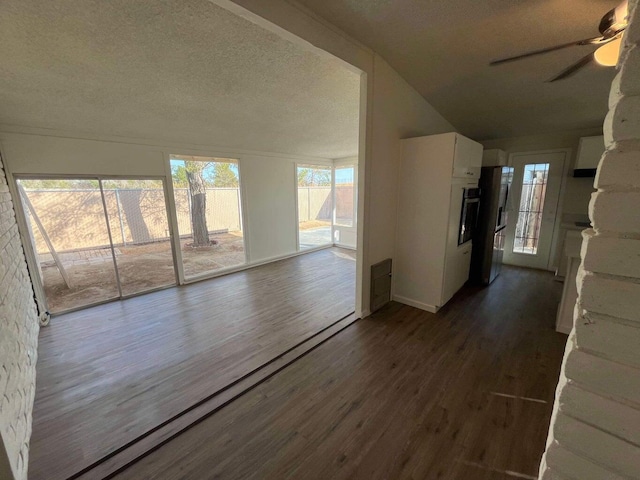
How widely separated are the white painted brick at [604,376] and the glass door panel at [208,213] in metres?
4.82

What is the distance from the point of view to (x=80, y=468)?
1.52 m

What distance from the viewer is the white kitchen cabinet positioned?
2.95 metres

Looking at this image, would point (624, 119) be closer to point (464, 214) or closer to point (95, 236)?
point (464, 214)

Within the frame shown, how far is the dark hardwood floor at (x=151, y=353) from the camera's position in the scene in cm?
176

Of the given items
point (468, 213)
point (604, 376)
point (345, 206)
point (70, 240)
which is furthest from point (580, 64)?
point (70, 240)

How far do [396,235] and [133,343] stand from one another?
326cm

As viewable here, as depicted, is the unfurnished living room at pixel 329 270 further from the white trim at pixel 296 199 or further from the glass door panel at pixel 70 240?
the white trim at pixel 296 199

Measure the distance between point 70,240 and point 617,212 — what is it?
5.15 m

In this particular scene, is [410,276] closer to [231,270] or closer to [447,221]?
[447,221]

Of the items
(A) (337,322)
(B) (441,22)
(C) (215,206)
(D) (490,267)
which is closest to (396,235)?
(A) (337,322)

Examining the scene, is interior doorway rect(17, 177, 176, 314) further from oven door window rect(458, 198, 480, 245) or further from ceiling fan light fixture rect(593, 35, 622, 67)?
ceiling fan light fixture rect(593, 35, 622, 67)

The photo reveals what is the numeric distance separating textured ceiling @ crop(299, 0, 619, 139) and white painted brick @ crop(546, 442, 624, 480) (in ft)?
8.58

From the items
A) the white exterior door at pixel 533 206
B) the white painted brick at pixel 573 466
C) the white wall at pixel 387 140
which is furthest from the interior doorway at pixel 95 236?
the white exterior door at pixel 533 206

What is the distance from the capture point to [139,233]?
409 centimetres
